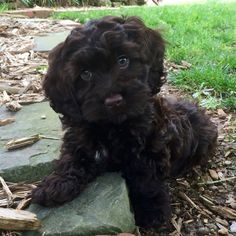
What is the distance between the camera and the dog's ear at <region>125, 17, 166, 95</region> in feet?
9.80

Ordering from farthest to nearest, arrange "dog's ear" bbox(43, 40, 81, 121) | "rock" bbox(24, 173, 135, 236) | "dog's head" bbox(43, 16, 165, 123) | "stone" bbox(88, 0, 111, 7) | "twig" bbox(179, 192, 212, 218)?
"stone" bbox(88, 0, 111, 7), "twig" bbox(179, 192, 212, 218), "dog's ear" bbox(43, 40, 81, 121), "dog's head" bbox(43, 16, 165, 123), "rock" bbox(24, 173, 135, 236)

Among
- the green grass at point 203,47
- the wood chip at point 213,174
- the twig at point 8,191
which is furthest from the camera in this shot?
the green grass at point 203,47

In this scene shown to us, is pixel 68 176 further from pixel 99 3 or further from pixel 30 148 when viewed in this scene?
pixel 99 3

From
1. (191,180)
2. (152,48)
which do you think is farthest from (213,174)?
(152,48)

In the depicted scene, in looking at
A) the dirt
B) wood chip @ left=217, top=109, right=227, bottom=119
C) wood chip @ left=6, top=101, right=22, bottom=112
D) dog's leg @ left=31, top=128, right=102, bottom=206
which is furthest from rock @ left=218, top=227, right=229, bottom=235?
wood chip @ left=6, top=101, right=22, bottom=112

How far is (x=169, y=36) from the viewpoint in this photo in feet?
21.8

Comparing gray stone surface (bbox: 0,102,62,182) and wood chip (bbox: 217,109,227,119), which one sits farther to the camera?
wood chip (bbox: 217,109,227,119)

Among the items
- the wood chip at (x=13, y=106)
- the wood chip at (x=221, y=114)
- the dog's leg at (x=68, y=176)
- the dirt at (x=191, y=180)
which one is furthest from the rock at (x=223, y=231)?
the wood chip at (x=13, y=106)

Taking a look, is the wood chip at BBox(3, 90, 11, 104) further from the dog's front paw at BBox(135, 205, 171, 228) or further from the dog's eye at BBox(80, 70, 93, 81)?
the dog's front paw at BBox(135, 205, 171, 228)

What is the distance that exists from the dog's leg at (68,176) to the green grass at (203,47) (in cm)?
108

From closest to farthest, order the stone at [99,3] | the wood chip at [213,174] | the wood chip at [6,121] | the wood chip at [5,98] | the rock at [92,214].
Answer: the rock at [92,214]
the wood chip at [213,174]
the wood chip at [6,121]
the wood chip at [5,98]
the stone at [99,3]

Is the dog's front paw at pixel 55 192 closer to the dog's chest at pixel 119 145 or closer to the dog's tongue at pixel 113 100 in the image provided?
the dog's chest at pixel 119 145

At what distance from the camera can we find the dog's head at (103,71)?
2750 millimetres

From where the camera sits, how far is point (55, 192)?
2.82 meters
